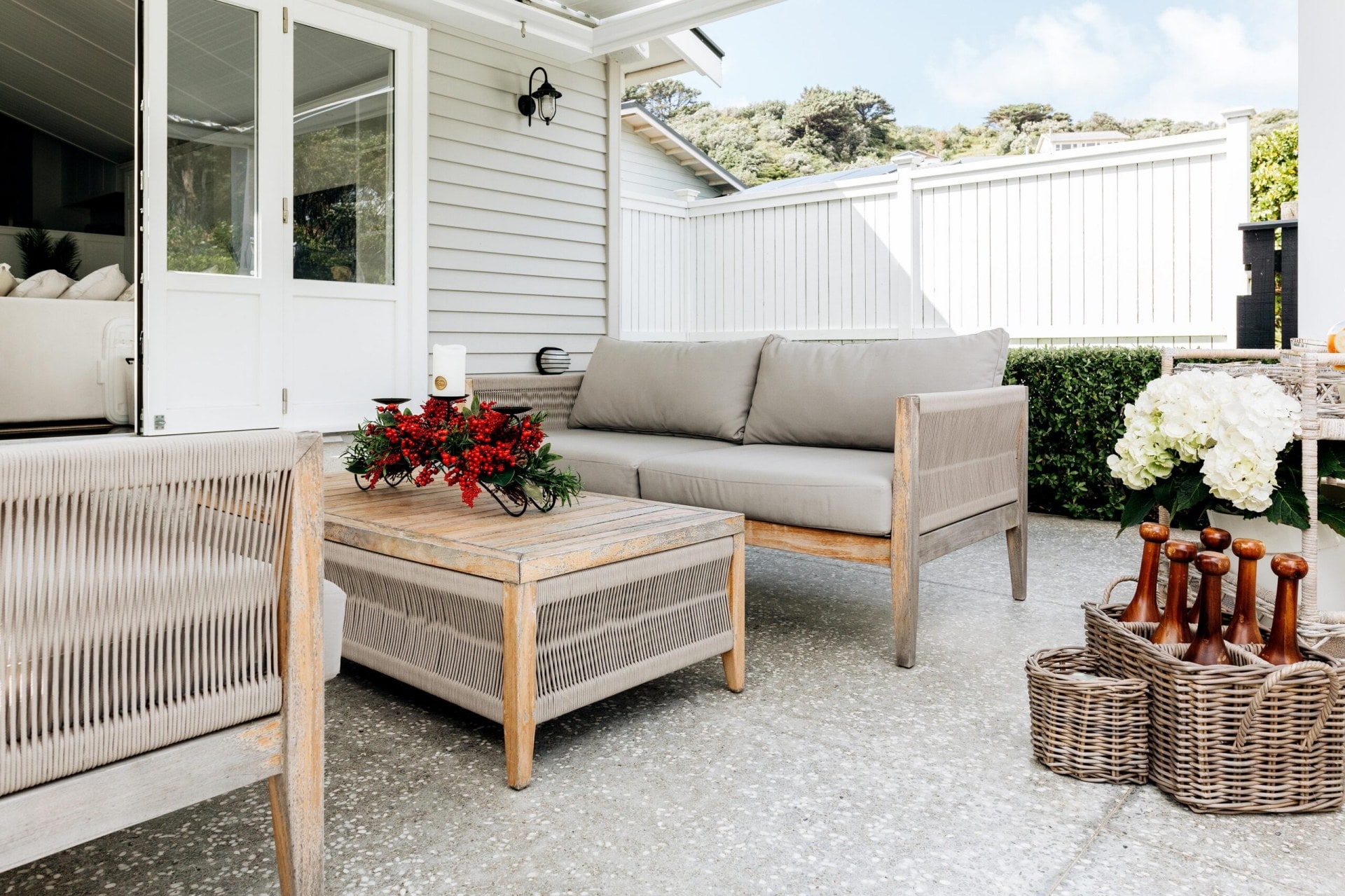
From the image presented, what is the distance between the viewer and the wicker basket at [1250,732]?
5.19 ft

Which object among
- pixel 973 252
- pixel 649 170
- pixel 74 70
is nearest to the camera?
pixel 973 252

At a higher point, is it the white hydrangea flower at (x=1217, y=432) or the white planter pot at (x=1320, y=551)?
the white hydrangea flower at (x=1217, y=432)

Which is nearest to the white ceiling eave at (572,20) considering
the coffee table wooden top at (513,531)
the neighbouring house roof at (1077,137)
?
the coffee table wooden top at (513,531)

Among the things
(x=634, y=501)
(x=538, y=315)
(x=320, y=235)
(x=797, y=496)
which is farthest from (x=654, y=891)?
(x=538, y=315)

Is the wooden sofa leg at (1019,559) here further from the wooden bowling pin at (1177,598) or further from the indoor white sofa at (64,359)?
the indoor white sofa at (64,359)

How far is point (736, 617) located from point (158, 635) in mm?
1416

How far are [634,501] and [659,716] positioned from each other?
0.59m

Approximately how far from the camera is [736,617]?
2281 millimetres

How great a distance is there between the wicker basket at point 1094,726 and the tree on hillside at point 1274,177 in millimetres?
10052

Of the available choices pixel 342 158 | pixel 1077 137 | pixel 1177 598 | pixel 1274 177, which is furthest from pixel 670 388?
pixel 1077 137

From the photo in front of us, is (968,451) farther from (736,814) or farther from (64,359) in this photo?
(64,359)

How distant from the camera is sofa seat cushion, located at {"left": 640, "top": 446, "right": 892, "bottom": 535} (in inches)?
99.0

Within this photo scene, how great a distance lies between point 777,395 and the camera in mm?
3406

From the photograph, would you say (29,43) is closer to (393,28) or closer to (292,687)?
(393,28)
